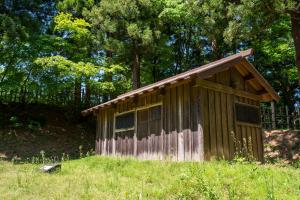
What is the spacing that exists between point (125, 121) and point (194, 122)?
4181mm

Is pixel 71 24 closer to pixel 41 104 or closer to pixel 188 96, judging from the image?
pixel 41 104

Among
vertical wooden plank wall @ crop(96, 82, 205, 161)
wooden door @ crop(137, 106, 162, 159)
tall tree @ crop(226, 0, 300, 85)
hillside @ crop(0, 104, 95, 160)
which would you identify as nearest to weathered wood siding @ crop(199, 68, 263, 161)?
vertical wooden plank wall @ crop(96, 82, 205, 161)

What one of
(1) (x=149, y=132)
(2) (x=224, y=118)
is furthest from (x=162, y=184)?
(1) (x=149, y=132)

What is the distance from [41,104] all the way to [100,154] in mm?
8917

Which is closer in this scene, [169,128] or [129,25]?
[169,128]

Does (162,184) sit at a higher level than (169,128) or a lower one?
lower

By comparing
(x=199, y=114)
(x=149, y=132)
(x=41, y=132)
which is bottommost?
(x=149, y=132)

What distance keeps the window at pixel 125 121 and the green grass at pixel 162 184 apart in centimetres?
395

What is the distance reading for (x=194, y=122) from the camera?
1045 cm

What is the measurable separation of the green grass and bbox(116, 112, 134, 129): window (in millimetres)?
3952

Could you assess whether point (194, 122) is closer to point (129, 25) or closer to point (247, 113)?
point (247, 113)

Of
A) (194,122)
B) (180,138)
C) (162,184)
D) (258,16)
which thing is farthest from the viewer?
(258,16)

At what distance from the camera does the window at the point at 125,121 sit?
1344cm

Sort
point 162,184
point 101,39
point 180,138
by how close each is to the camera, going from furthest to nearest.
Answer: point 101,39 < point 180,138 < point 162,184
